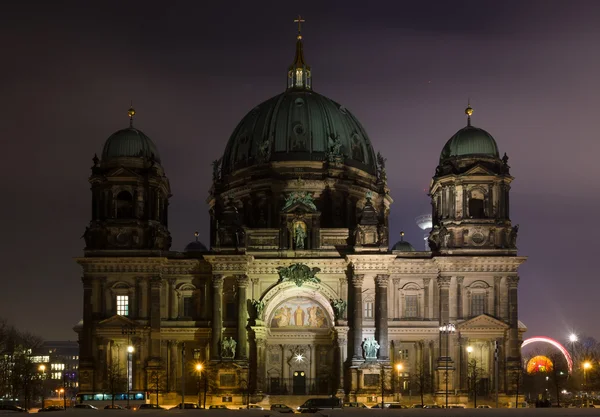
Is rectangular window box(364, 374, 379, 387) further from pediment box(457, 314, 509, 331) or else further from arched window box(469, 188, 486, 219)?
arched window box(469, 188, 486, 219)

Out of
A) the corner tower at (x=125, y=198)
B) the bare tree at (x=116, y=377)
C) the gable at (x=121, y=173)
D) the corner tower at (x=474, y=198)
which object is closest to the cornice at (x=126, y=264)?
the corner tower at (x=125, y=198)

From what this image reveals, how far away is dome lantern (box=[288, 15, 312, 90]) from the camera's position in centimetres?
13262

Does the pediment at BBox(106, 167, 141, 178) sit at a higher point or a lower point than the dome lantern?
lower

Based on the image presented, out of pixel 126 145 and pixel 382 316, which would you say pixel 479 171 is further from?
pixel 126 145

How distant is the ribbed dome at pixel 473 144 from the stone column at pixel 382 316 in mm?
14243

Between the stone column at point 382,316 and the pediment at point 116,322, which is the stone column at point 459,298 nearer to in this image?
the stone column at point 382,316

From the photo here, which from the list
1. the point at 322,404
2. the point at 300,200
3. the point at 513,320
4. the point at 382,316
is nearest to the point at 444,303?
the point at 382,316

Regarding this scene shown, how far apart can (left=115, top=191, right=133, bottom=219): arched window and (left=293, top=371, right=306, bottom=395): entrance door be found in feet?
68.2

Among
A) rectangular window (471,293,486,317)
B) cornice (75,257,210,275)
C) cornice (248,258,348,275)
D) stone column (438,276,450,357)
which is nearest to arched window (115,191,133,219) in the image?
cornice (75,257,210,275)

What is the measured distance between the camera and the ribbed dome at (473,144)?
11388 cm

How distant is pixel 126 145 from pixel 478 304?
3468 cm

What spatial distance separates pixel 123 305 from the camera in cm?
10994

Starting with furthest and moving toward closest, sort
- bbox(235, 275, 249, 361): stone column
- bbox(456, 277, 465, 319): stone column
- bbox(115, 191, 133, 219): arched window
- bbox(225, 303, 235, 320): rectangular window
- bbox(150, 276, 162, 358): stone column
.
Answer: bbox(115, 191, 133, 219): arched window < bbox(225, 303, 235, 320): rectangular window < bbox(456, 277, 465, 319): stone column < bbox(150, 276, 162, 358): stone column < bbox(235, 275, 249, 361): stone column

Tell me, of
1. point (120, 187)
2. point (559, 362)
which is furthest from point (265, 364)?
point (559, 362)
